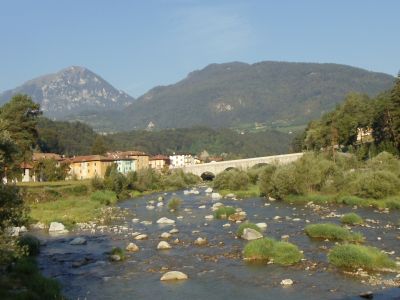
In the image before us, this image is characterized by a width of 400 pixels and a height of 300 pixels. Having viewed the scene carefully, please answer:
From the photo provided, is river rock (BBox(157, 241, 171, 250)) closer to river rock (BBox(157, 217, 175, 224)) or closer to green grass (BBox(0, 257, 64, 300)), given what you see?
green grass (BBox(0, 257, 64, 300))

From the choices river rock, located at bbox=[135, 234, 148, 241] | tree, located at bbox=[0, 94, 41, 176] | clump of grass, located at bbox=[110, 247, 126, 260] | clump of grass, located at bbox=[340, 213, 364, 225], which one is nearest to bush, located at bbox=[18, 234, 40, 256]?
clump of grass, located at bbox=[110, 247, 126, 260]

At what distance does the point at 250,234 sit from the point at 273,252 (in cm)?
647

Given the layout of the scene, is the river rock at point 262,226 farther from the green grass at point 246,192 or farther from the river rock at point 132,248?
the green grass at point 246,192

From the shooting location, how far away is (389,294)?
68.8 ft

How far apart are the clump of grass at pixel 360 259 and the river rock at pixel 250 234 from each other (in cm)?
829

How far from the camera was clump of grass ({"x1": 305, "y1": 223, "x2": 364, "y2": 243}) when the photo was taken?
32.1 metres

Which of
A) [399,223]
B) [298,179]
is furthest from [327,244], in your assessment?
[298,179]

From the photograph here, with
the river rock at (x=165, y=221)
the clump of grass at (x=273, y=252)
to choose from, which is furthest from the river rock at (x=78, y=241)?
the clump of grass at (x=273, y=252)

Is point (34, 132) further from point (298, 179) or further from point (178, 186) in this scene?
point (298, 179)

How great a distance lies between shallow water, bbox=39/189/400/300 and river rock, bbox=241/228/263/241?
671mm

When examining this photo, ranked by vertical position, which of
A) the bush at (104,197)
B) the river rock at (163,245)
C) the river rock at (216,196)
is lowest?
the river rock at (216,196)

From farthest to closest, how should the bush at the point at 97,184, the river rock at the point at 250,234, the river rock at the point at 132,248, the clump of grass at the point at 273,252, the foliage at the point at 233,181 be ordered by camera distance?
the foliage at the point at 233,181, the bush at the point at 97,184, the river rock at the point at 250,234, the river rock at the point at 132,248, the clump of grass at the point at 273,252

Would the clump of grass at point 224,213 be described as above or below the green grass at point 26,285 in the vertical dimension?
below

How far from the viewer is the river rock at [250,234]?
113 ft
